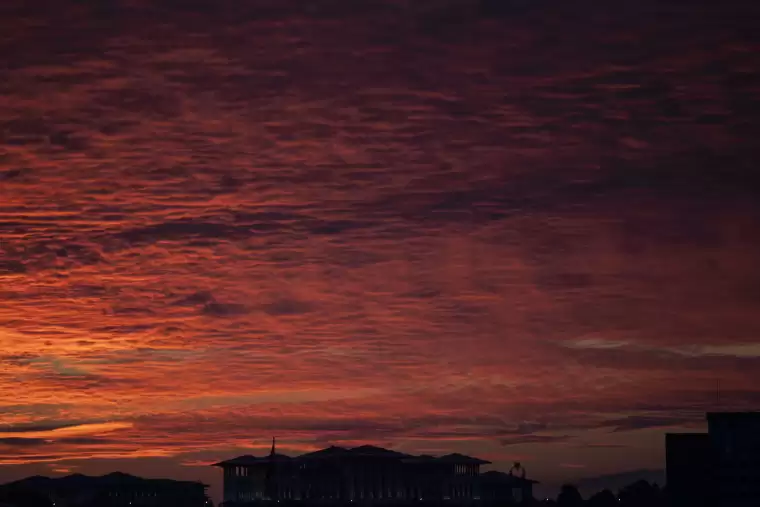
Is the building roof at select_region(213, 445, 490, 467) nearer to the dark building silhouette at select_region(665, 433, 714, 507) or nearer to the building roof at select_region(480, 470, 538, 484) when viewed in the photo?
the building roof at select_region(480, 470, 538, 484)

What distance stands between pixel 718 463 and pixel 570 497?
67044 millimetres

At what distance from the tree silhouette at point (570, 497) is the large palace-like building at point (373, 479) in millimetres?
11973

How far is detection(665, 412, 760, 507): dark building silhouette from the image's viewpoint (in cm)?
12838

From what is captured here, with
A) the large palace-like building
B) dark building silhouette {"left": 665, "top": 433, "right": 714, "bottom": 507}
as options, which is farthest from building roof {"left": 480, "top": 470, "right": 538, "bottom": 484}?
dark building silhouette {"left": 665, "top": 433, "right": 714, "bottom": 507}

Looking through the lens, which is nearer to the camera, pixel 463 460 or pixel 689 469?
pixel 689 469

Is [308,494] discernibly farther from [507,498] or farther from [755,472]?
[755,472]

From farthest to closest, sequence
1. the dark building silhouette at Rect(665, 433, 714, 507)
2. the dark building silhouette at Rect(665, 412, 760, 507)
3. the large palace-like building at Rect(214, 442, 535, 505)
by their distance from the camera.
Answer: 1. the large palace-like building at Rect(214, 442, 535, 505)
2. the dark building silhouette at Rect(665, 433, 714, 507)
3. the dark building silhouette at Rect(665, 412, 760, 507)

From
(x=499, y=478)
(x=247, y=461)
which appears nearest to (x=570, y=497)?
(x=499, y=478)

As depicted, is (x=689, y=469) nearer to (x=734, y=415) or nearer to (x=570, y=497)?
(x=734, y=415)

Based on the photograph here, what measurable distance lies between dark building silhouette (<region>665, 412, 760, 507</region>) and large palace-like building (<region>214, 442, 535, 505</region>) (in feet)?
149

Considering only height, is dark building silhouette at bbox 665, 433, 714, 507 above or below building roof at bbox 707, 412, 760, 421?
below

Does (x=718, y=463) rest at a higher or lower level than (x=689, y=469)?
higher

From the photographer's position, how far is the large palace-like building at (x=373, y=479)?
17775 centimetres

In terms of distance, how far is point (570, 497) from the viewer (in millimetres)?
197750
